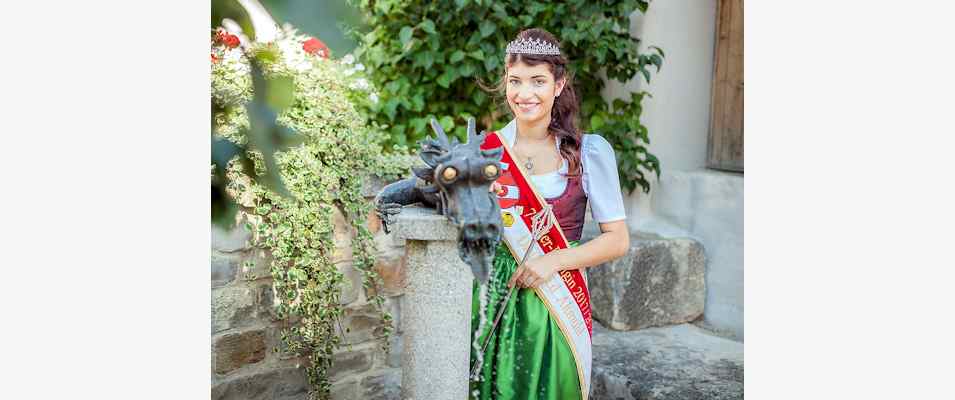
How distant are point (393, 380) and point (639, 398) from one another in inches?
44.0

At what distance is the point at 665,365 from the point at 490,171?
217 cm

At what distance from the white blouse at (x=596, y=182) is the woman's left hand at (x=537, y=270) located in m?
0.18

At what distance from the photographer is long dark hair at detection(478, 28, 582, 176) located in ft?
6.70

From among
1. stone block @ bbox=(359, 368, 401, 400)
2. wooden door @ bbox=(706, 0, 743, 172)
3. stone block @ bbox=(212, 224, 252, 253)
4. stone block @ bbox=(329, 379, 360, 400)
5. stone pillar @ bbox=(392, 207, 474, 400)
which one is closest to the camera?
stone pillar @ bbox=(392, 207, 474, 400)

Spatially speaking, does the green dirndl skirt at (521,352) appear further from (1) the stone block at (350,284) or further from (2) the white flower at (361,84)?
(2) the white flower at (361,84)

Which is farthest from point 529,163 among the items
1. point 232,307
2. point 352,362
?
point 352,362

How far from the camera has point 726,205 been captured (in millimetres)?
3990

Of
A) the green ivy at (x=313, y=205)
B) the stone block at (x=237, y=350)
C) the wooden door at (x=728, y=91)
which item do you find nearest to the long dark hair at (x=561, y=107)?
the green ivy at (x=313, y=205)

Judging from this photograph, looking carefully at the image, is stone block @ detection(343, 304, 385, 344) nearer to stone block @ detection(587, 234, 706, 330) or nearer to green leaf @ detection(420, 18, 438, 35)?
stone block @ detection(587, 234, 706, 330)

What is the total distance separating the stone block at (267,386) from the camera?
2.94 m

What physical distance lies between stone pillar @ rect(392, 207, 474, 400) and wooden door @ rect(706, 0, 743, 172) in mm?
2834

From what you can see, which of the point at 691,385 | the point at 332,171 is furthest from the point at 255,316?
the point at 691,385

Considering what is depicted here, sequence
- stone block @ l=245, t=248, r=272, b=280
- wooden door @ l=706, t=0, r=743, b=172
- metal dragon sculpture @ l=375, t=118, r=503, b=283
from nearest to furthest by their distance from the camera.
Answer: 1. metal dragon sculpture @ l=375, t=118, r=503, b=283
2. stone block @ l=245, t=248, r=272, b=280
3. wooden door @ l=706, t=0, r=743, b=172

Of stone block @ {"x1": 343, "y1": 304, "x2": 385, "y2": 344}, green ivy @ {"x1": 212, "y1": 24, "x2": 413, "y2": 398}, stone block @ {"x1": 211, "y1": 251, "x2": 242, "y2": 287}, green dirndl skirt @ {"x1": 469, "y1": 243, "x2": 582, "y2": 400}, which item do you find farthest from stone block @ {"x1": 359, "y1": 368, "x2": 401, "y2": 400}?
green dirndl skirt @ {"x1": 469, "y1": 243, "x2": 582, "y2": 400}
